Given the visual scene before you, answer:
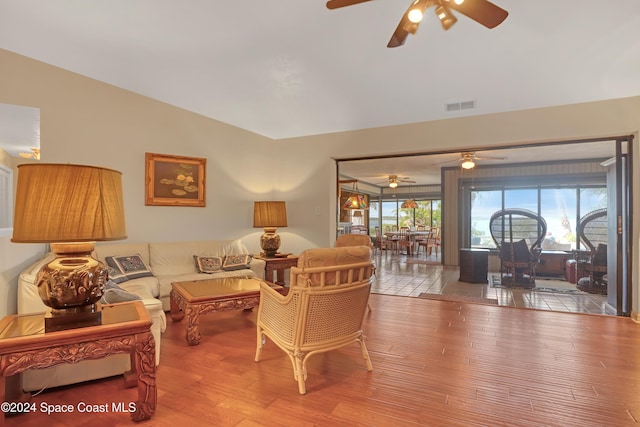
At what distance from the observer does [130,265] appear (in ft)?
12.2

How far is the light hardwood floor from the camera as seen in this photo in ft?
6.27

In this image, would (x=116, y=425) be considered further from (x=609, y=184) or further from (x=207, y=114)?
(x=609, y=184)

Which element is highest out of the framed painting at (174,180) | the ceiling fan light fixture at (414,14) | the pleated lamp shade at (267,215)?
the ceiling fan light fixture at (414,14)

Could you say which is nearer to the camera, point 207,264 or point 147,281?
point 147,281

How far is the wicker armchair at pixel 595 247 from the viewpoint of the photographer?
5352 millimetres

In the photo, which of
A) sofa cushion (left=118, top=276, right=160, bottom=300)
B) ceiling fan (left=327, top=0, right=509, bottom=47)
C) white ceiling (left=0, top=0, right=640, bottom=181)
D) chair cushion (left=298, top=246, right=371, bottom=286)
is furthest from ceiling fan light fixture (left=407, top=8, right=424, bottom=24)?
sofa cushion (left=118, top=276, right=160, bottom=300)

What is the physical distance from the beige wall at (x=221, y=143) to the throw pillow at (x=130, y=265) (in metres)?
0.52

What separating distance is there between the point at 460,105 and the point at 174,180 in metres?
4.09

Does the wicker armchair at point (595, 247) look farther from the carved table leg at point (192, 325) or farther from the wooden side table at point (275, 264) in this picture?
the carved table leg at point (192, 325)

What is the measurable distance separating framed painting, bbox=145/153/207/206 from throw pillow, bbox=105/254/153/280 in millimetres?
883

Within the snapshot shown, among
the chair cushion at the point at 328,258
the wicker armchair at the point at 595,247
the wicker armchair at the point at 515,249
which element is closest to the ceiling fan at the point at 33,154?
the chair cushion at the point at 328,258

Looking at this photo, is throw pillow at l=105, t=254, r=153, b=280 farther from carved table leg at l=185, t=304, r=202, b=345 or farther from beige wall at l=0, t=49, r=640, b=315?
carved table leg at l=185, t=304, r=202, b=345

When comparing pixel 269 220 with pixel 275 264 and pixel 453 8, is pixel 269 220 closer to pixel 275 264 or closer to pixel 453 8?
pixel 275 264

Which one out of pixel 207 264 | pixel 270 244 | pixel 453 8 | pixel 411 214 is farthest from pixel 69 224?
pixel 411 214
